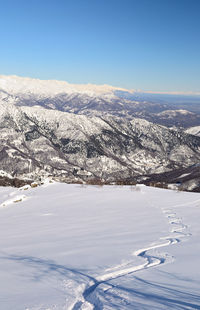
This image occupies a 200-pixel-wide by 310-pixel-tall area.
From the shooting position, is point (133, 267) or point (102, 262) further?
point (102, 262)

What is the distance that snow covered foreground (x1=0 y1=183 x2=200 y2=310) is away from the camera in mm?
6914

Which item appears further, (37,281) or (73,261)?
(73,261)

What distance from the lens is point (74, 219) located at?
2100 centimetres

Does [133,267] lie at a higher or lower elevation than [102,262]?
higher

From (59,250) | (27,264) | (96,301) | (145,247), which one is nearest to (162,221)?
(145,247)

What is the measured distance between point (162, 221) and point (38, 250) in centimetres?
1023

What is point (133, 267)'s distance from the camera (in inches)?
376

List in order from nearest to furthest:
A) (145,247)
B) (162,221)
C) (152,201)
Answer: (145,247), (162,221), (152,201)

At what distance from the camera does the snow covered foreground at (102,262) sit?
6.91 m

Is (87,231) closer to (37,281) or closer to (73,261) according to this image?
(73,261)

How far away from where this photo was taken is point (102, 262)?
32.9ft

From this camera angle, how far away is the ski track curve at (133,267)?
6883 mm

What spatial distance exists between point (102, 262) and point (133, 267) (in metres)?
1.24

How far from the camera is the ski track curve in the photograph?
22.6 ft
